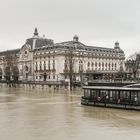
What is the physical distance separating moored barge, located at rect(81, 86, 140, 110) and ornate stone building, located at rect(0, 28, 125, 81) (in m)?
81.1

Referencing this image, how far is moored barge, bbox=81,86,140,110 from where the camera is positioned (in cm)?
4788

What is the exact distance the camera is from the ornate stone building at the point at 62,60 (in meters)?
147

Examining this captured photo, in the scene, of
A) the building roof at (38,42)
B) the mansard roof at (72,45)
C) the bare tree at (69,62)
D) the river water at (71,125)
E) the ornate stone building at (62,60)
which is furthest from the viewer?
the building roof at (38,42)

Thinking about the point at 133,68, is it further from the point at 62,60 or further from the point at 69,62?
the point at 62,60

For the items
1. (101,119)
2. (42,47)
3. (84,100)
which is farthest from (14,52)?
(101,119)

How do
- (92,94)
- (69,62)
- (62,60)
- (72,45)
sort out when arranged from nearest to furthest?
(92,94) → (69,62) → (62,60) → (72,45)

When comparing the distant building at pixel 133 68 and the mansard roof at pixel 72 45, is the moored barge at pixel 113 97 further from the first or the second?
the mansard roof at pixel 72 45

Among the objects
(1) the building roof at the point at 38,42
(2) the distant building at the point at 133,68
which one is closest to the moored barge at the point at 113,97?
(2) the distant building at the point at 133,68

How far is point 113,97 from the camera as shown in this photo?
51.4 m

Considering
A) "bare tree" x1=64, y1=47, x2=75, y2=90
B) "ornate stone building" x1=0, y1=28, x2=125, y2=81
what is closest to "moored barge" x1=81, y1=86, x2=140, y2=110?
"bare tree" x1=64, y1=47, x2=75, y2=90

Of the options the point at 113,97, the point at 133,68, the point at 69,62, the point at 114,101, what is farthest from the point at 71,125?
the point at 133,68

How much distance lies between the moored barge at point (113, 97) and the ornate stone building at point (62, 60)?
266ft

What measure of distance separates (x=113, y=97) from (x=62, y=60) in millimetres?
97366

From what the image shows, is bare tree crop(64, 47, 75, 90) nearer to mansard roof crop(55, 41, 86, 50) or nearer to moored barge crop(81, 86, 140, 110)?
mansard roof crop(55, 41, 86, 50)
